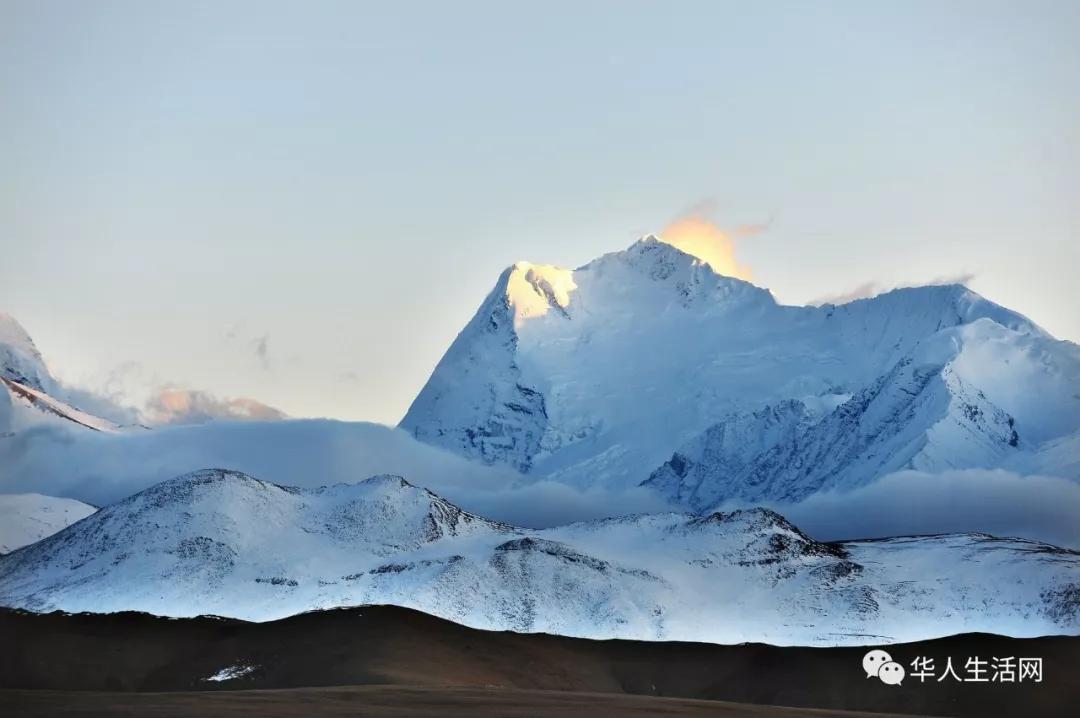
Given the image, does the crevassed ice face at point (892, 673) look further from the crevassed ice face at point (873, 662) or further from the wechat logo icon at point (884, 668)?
the crevassed ice face at point (873, 662)

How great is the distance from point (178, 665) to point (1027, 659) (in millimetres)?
91762

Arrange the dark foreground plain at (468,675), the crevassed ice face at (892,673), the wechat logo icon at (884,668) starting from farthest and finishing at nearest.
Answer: the wechat logo icon at (884,668)
the crevassed ice face at (892,673)
the dark foreground plain at (468,675)

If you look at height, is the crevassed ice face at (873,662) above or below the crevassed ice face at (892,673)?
above

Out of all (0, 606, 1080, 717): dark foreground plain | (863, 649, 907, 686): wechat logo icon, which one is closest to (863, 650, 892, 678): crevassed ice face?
(863, 649, 907, 686): wechat logo icon

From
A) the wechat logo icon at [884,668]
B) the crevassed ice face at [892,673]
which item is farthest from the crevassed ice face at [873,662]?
the crevassed ice face at [892,673]

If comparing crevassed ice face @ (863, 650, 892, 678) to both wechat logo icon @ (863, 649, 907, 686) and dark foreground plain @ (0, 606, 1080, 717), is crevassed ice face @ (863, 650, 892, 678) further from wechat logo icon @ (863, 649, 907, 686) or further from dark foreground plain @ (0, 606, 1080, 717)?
dark foreground plain @ (0, 606, 1080, 717)

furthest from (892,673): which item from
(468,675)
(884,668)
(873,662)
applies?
(468,675)

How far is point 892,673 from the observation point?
19288cm

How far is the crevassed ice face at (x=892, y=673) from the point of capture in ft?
624

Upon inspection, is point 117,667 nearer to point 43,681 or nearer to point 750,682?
point 43,681

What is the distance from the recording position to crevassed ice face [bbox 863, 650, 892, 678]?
638 ft

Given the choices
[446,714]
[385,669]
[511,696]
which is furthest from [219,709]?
[385,669]

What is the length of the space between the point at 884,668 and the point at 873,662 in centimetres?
189

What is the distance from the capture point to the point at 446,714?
13675 cm
